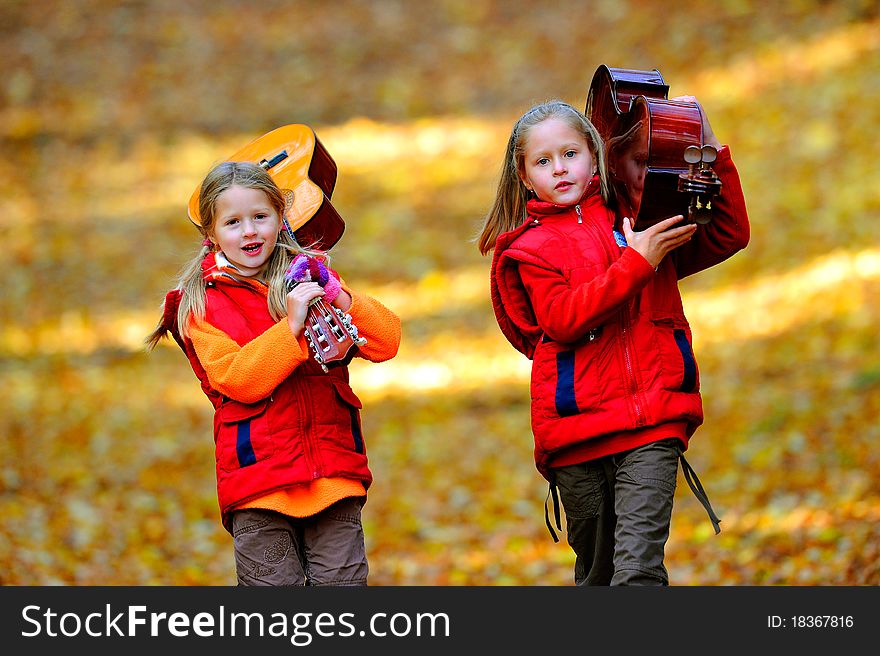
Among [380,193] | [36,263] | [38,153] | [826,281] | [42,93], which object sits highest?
[42,93]

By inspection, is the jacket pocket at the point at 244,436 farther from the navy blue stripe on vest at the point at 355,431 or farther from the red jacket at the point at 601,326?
the red jacket at the point at 601,326

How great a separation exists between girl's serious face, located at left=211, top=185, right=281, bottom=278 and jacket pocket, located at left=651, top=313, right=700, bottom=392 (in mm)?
1464

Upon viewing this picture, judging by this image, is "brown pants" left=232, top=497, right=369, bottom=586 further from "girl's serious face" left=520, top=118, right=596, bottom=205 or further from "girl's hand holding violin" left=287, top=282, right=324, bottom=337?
"girl's serious face" left=520, top=118, right=596, bottom=205

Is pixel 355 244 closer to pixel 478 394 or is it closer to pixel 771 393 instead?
pixel 478 394

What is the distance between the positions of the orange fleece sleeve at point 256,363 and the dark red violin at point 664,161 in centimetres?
131

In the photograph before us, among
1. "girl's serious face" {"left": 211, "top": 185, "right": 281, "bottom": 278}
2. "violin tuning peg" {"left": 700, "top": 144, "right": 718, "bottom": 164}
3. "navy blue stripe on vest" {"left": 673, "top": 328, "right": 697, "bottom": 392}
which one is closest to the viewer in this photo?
"violin tuning peg" {"left": 700, "top": 144, "right": 718, "bottom": 164}

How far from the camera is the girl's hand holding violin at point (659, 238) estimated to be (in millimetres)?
4102

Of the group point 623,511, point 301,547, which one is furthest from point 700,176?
point 301,547

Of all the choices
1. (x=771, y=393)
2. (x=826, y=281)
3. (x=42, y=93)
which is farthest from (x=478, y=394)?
(x=42, y=93)

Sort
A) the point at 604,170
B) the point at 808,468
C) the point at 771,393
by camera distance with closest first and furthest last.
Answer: the point at 604,170
the point at 808,468
the point at 771,393

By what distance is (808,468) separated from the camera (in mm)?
7922

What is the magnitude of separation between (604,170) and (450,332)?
6.68 m

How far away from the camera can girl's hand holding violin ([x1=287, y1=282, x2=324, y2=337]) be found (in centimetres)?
416

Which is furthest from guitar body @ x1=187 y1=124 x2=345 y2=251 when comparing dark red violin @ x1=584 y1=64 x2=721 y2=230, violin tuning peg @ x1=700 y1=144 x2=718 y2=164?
violin tuning peg @ x1=700 y1=144 x2=718 y2=164
